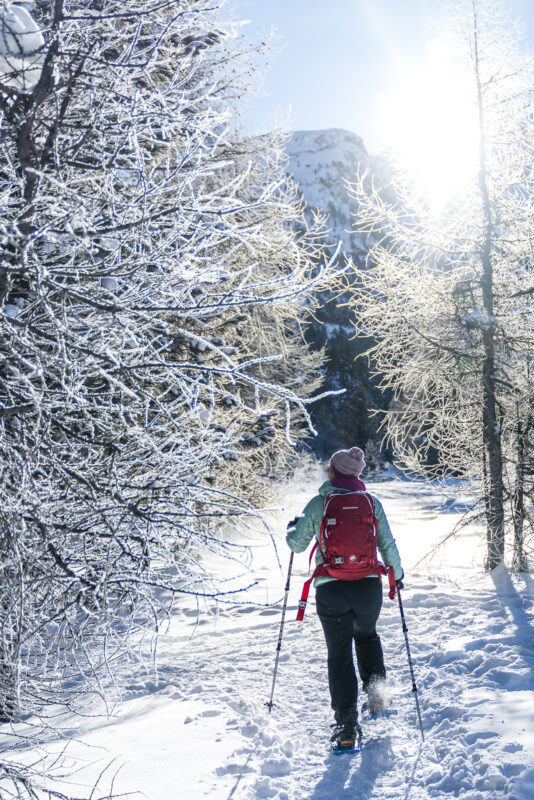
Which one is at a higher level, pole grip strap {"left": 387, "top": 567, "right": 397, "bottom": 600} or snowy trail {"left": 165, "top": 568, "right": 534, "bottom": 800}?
pole grip strap {"left": 387, "top": 567, "right": 397, "bottom": 600}

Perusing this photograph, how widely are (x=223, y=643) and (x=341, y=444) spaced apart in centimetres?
5394

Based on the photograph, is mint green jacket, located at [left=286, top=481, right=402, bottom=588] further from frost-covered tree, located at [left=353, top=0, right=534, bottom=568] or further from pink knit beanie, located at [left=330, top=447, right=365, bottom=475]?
frost-covered tree, located at [left=353, top=0, right=534, bottom=568]

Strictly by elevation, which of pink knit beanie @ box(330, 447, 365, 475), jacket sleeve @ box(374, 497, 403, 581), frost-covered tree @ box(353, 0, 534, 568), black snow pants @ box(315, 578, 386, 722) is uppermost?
frost-covered tree @ box(353, 0, 534, 568)

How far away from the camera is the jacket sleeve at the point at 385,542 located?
4305mm

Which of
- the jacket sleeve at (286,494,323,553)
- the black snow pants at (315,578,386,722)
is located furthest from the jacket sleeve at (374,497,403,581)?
the jacket sleeve at (286,494,323,553)

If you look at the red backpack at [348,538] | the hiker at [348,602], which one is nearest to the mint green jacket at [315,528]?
the hiker at [348,602]

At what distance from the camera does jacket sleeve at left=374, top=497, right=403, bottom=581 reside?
14.1 feet

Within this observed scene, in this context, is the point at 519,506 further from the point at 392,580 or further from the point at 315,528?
the point at 315,528

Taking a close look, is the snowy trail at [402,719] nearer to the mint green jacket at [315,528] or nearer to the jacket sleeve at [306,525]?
the mint green jacket at [315,528]

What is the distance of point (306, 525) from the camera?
168 inches

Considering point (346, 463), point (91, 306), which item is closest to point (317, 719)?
point (346, 463)

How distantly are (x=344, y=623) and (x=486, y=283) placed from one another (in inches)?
242

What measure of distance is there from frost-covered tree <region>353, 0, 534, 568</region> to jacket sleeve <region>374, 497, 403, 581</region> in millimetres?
4654

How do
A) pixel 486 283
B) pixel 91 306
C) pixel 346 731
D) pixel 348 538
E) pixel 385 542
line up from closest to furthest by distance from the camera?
pixel 91 306, pixel 346 731, pixel 348 538, pixel 385 542, pixel 486 283
